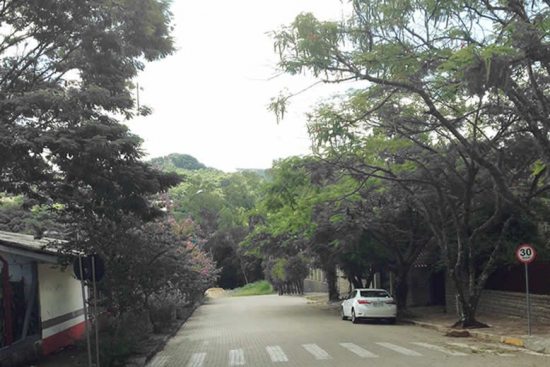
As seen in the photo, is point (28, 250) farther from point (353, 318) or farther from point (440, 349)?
point (353, 318)

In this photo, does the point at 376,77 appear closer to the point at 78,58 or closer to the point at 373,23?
the point at 373,23

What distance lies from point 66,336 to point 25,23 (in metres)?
10.6

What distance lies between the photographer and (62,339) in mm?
17766

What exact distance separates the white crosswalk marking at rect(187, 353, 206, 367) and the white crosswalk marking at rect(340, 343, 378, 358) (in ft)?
11.9

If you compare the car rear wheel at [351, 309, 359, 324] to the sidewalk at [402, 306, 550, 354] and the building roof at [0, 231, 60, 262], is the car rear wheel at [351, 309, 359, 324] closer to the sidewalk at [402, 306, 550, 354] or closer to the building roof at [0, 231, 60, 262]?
the sidewalk at [402, 306, 550, 354]

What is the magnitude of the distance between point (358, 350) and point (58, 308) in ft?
30.4

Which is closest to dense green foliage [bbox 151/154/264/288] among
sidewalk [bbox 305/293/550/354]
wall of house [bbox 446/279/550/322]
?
sidewalk [bbox 305/293/550/354]

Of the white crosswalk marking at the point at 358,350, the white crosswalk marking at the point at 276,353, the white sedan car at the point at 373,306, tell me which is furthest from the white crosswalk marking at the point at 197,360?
the white sedan car at the point at 373,306

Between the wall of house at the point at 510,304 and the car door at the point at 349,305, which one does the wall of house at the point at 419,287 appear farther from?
the car door at the point at 349,305

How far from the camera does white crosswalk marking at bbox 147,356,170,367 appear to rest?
1428 cm

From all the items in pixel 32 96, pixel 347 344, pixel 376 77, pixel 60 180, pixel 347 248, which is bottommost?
pixel 347 344

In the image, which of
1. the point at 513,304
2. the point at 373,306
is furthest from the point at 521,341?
the point at 373,306

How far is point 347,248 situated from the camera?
27656mm

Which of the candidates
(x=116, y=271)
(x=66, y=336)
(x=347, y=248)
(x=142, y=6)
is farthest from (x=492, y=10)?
(x=347, y=248)
